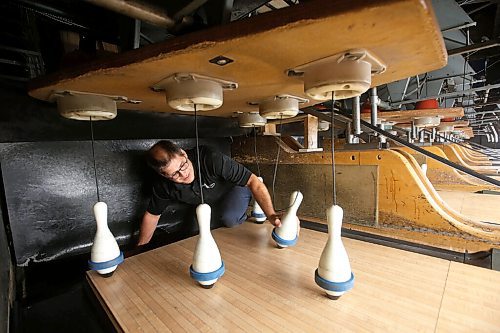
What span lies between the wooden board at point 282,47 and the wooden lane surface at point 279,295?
0.58 meters

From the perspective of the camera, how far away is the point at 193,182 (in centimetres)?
129

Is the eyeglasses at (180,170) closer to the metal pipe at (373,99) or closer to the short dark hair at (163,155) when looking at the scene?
the short dark hair at (163,155)

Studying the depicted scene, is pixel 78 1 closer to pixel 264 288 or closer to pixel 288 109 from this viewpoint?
pixel 288 109

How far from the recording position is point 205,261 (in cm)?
71

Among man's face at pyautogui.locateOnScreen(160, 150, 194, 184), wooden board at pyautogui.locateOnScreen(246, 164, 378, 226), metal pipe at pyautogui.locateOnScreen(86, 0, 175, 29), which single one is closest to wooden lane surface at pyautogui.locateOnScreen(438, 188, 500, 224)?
wooden board at pyautogui.locateOnScreen(246, 164, 378, 226)

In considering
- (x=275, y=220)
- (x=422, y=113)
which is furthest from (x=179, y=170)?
(x=422, y=113)

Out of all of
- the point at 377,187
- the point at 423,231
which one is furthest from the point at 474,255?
the point at 377,187

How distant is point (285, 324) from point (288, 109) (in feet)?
2.19

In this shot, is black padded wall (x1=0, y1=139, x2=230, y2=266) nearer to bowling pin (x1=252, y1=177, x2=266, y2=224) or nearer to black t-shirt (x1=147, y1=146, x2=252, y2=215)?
black t-shirt (x1=147, y1=146, x2=252, y2=215)

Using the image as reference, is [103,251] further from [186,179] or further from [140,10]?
[140,10]

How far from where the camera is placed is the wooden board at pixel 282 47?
352 millimetres

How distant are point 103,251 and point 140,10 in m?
0.71

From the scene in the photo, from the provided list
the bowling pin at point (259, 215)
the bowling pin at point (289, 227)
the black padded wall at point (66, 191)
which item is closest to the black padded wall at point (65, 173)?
the black padded wall at point (66, 191)

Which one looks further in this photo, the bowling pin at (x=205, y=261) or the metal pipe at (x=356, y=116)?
the metal pipe at (x=356, y=116)
